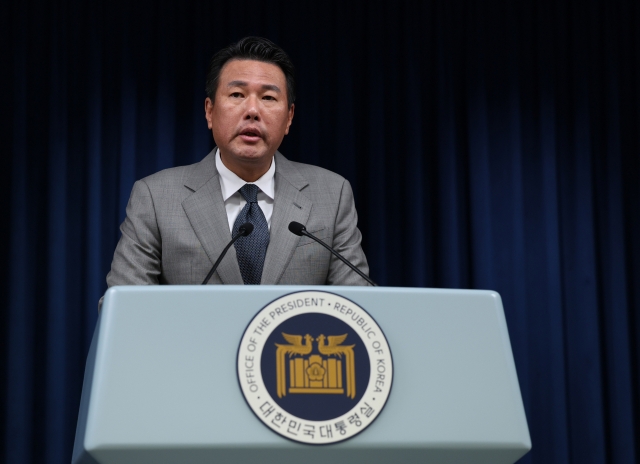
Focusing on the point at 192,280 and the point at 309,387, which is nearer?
the point at 309,387

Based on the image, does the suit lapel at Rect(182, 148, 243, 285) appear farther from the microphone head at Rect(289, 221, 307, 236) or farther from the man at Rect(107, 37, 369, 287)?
the microphone head at Rect(289, 221, 307, 236)

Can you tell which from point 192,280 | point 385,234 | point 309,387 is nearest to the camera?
point 309,387

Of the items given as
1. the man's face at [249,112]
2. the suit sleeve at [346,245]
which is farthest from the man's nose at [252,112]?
the suit sleeve at [346,245]

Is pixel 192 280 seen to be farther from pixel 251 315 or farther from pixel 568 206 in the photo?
pixel 568 206

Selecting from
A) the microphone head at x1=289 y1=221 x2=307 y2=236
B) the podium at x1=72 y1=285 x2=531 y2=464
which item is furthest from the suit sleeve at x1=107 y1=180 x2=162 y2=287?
the podium at x1=72 y1=285 x2=531 y2=464

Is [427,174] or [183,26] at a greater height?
[183,26]

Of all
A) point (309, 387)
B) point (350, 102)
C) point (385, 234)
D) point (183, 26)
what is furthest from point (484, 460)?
point (183, 26)

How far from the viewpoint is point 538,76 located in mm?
2744

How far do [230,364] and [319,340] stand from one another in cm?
11

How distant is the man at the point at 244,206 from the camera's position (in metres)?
1.52

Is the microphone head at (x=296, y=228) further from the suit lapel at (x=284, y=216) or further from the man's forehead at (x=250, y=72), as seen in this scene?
the man's forehead at (x=250, y=72)

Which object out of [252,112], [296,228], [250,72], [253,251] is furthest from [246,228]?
[250,72]

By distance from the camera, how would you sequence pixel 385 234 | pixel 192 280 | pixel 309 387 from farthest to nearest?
pixel 385 234 → pixel 192 280 → pixel 309 387

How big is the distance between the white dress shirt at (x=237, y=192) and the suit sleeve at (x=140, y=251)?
0.16m
